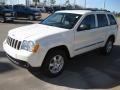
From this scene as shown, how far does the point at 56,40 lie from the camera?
6.01 meters

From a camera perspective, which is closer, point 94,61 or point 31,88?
point 31,88

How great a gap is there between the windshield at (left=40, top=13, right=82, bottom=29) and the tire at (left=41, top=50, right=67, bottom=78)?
98cm

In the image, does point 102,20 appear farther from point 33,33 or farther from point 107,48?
Result: point 33,33

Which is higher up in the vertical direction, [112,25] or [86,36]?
[112,25]

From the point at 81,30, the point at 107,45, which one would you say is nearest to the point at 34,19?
the point at 107,45

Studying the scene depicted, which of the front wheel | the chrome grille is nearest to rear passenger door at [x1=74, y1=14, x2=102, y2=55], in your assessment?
the front wheel

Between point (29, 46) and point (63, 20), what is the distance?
1.99 m

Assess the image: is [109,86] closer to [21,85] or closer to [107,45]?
[21,85]

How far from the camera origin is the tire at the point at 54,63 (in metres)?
5.94

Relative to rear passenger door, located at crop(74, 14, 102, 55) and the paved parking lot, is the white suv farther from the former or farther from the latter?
the paved parking lot

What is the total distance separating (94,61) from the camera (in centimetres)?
823

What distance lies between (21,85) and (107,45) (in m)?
4.57

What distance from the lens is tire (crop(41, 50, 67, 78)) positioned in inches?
234

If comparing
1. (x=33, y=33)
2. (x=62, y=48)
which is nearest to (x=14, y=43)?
(x=33, y=33)
